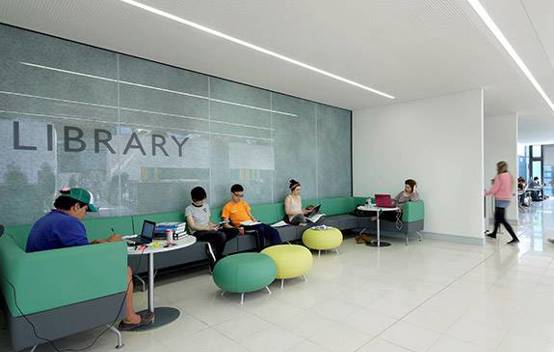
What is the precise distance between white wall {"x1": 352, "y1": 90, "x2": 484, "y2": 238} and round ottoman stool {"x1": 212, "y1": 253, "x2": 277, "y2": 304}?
15.4 feet

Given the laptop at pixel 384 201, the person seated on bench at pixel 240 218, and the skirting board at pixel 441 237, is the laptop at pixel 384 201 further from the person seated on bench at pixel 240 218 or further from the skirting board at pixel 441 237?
the person seated on bench at pixel 240 218

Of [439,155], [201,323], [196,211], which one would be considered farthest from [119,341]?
[439,155]

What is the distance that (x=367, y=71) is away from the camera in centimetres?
521

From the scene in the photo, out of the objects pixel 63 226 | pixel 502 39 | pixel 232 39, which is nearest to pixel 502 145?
pixel 502 39

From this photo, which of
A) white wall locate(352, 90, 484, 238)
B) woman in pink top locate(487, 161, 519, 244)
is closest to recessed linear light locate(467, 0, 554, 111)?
white wall locate(352, 90, 484, 238)

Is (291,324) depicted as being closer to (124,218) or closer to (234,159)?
(124,218)

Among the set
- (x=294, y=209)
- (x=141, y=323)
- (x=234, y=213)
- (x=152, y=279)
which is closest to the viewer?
(x=141, y=323)

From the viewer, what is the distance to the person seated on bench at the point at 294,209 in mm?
5891

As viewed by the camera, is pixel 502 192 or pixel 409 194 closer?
pixel 502 192

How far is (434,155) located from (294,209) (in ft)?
11.0

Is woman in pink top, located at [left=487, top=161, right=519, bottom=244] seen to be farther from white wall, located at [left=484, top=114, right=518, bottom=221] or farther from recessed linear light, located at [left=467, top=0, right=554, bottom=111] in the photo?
white wall, located at [left=484, top=114, right=518, bottom=221]

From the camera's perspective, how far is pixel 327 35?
3875 millimetres

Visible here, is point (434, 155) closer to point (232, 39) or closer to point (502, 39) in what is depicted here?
point (502, 39)

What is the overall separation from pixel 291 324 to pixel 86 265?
184 cm
